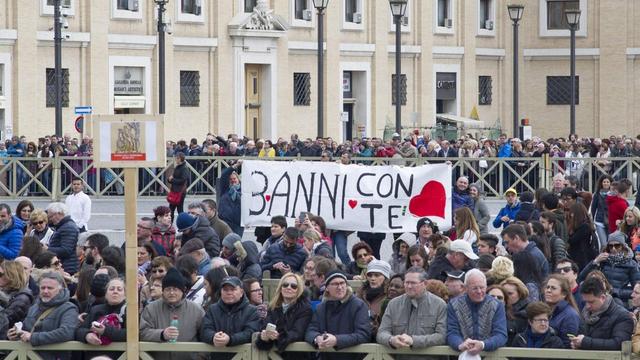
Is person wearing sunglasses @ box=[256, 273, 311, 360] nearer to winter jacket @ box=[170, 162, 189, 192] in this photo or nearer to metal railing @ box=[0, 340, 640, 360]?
metal railing @ box=[0, 340, 640, 360]

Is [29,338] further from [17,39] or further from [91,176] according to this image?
[17,39]

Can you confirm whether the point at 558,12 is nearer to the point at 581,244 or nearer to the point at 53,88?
the point at 53,88

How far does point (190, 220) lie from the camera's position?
17984mm

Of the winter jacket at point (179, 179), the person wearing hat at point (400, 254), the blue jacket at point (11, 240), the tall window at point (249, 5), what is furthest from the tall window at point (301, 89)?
the person wearing hat at point (400, 254)

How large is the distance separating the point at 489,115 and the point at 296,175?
135ft

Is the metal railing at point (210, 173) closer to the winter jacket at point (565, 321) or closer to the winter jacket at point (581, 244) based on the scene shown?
the winter jacket at point (581, 244)

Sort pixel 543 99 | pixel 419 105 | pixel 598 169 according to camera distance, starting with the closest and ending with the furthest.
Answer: pixel 598 169 → pixel 419 105 → pixel 543 99

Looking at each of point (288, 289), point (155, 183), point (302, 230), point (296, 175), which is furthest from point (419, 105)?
point (288, 289)

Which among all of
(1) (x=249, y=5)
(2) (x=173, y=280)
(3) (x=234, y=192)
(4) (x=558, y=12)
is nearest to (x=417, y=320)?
(2) (x=173, y=280)

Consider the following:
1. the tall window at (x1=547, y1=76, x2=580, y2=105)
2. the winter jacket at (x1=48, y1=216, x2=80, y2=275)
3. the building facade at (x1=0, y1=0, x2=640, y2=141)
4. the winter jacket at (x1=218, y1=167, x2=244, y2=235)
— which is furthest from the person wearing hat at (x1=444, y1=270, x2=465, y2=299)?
the tall window at (x1=547, y1=76, x2=580, y2=105)

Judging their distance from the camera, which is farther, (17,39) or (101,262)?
(17,39)

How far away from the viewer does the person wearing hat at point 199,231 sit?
58.4ft

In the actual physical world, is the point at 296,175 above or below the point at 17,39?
below

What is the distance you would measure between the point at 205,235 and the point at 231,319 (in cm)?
521
